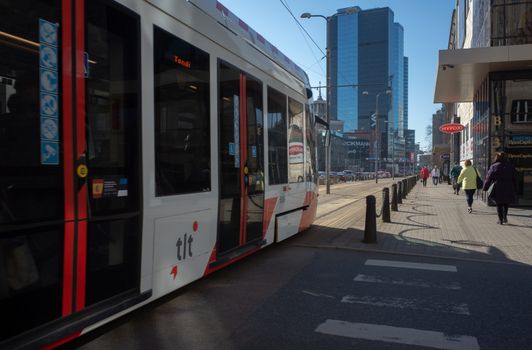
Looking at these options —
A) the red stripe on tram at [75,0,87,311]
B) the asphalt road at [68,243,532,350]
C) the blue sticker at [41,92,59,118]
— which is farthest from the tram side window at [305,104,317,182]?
the blue sticker at [41,92,59,118]

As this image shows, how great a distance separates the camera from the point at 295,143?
8.70 m

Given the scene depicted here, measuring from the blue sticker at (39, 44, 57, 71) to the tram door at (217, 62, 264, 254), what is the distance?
251 cm

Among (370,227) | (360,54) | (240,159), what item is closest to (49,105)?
(240,159)

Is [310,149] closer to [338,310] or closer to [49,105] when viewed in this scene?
[338,310]

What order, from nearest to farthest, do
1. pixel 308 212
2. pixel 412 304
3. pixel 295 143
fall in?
pixel 412 304, pixel 295 143, pixel 308 212

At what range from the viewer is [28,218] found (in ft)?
10.2

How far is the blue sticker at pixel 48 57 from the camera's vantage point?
10.6 ft

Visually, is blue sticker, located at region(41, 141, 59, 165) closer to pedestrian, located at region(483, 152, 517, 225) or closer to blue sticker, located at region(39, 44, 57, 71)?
blue sticker, located at region(39, 44, 57, 71)

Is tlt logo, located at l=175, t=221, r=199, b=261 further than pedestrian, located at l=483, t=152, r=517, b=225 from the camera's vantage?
No

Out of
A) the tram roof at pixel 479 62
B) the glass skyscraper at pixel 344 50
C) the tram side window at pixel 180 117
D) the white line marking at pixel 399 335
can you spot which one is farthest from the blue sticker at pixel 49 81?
the glass skyscraper at pixel 344 50

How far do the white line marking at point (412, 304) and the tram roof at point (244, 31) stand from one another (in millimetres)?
3507

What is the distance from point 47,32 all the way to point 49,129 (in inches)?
25.3

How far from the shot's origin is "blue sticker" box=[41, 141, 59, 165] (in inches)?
126

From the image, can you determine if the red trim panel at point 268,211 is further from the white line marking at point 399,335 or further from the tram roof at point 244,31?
the white line marking at point 399,335
